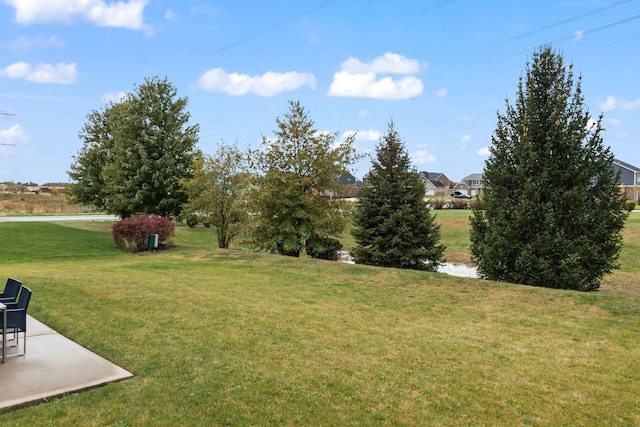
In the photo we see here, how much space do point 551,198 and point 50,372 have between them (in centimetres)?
1139

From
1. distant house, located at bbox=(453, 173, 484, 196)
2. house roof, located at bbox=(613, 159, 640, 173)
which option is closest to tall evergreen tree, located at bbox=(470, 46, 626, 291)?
house roof, located at bbox=(613, 159, 640, 173)

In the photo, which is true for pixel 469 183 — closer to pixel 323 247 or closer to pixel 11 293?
pixel 323 247

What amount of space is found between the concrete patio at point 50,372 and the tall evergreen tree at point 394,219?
1269cm

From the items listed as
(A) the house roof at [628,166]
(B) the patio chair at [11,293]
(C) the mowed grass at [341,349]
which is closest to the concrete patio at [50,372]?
(C) the mowed grass at [341,349]

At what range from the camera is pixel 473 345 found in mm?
7016

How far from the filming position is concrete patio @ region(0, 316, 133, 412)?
4875 millimetres

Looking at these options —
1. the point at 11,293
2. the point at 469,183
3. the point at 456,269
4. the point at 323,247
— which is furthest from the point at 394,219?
the point at 469,183

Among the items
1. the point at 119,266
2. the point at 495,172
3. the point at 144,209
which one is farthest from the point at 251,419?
the point at 144,209

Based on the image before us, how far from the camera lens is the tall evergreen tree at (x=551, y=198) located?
1173 centimetres

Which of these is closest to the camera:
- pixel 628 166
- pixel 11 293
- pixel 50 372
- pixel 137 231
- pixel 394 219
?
pixel 50 372

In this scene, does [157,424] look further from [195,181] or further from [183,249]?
[195,181]

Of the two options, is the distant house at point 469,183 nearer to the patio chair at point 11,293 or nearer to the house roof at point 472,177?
the house roof at point 472,177

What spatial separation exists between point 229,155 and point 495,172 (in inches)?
510

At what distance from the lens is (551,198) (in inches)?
470
